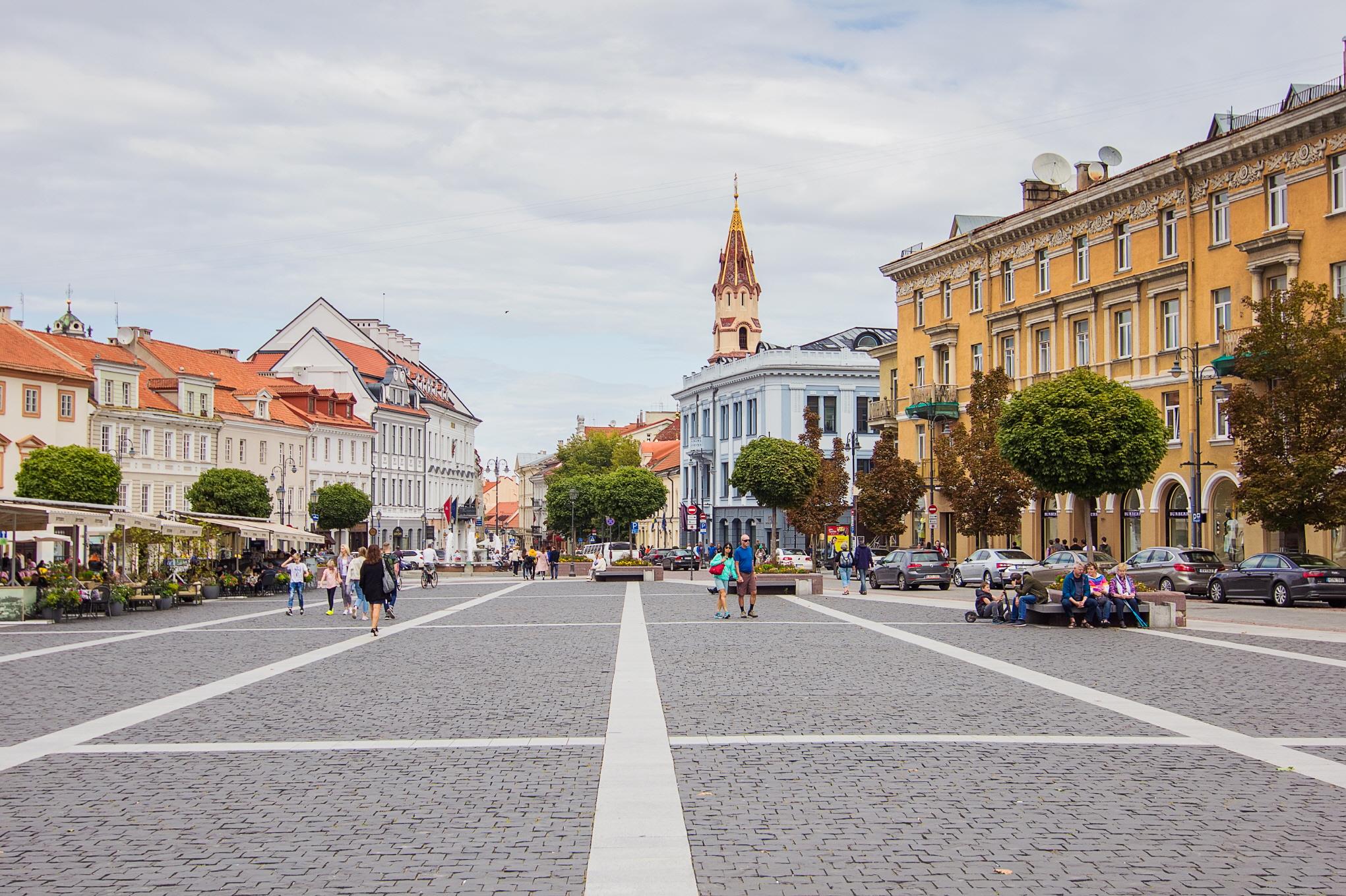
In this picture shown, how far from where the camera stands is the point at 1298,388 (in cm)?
3594

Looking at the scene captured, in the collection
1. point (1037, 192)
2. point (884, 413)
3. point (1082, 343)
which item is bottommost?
point (884, 413)

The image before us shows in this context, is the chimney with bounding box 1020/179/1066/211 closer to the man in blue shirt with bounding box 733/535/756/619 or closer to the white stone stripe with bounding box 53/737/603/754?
the man in blue shirt with bounding box 733/535/756/619

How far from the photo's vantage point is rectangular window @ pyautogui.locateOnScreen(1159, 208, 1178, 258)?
47.2 m

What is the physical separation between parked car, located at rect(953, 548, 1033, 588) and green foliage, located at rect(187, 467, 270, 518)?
3218 cm

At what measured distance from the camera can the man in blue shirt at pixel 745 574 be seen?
2862 centimetres

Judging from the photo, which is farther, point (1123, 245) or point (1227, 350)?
point (1123, 245)

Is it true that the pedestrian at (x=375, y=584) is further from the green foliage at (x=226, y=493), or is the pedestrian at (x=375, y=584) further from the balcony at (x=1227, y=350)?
the green foliage at (x=226, y=493)

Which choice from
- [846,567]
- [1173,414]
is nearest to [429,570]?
[846,567]

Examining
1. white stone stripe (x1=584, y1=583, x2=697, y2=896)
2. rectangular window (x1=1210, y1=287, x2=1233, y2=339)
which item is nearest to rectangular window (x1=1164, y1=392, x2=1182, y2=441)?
rectangular window (x1=1210, y1=287, x2=1233, y2=339)

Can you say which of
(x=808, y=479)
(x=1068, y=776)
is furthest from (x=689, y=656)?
(x=808, y=479)

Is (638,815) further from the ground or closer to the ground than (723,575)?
closer to the ground

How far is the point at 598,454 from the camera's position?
13450 centimetres

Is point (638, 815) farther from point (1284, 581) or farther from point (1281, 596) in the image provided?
point (1281, 596)

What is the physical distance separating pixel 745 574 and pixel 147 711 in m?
16.9
